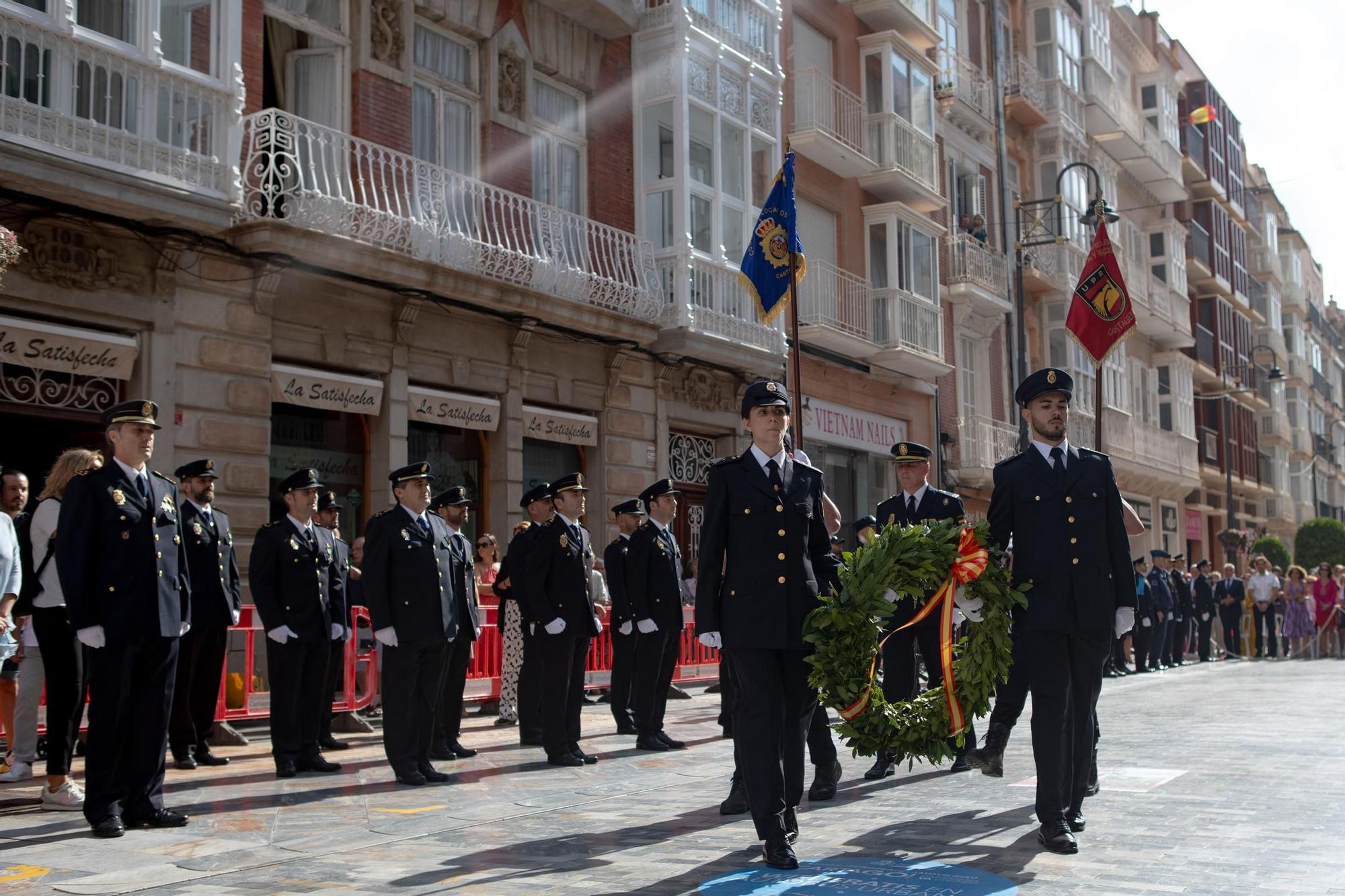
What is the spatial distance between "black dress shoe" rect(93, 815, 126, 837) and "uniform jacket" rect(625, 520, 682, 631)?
5381 mm

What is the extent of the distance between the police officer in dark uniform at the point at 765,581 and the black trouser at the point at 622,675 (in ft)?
17.8

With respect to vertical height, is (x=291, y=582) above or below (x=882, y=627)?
above

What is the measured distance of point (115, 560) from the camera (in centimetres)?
→ 744

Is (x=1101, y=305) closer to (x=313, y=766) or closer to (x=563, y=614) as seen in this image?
(x=563, y=614)

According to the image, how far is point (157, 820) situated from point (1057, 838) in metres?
4.52

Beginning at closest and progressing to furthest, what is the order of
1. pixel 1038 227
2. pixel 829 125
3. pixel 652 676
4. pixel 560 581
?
pixel 560 581 → pixel 652 676 → pixel 829 125 → pixel 1038 227

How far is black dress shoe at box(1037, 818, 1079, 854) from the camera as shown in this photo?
259 inches

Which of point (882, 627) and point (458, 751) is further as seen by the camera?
point (458, 751)

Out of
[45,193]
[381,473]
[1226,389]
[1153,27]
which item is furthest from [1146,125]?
[45,193]

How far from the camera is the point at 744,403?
6953 millimetres

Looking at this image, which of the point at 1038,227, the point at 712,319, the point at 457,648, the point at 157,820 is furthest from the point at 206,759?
the point at 1038,227

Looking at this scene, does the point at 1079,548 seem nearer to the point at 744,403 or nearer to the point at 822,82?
the point at 744,403

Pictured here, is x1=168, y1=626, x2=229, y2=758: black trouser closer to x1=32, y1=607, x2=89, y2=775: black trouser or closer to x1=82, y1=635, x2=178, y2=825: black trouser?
x1=32, y1=607, x2=89, y2=775: black trouser

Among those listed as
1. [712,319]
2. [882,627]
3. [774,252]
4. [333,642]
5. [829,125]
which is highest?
Result: [829,125]
